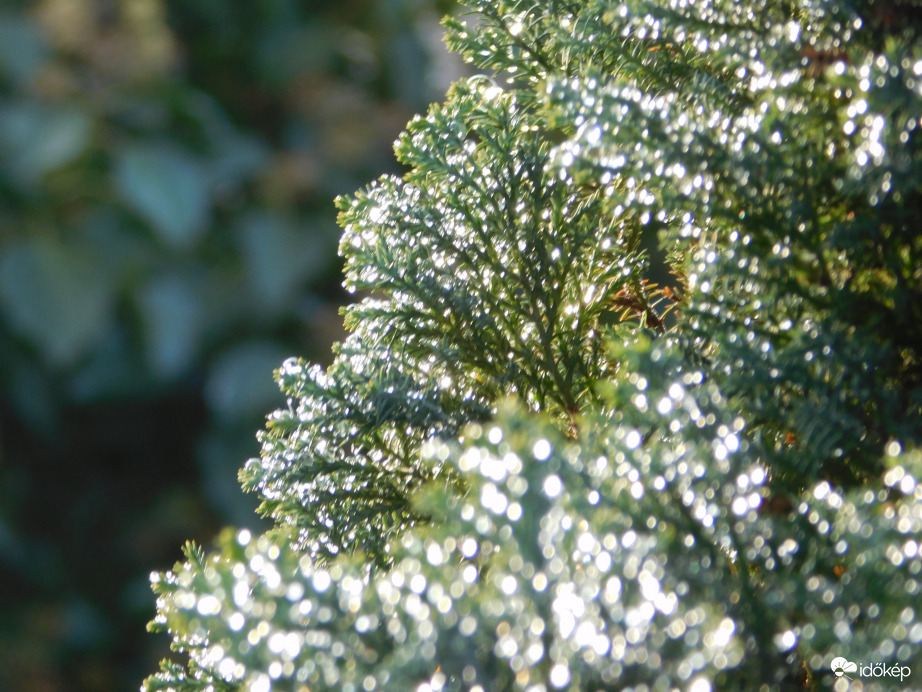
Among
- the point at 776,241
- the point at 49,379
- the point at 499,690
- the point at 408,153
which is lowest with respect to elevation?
the point at 499,690

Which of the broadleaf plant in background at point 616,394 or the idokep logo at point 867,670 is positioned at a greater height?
the broadleaf plant in background at point 616,394

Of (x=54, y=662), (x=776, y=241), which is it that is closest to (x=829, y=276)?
(x=776, y=241)

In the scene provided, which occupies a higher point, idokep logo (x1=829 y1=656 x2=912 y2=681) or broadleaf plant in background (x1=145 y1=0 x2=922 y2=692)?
broadleaf plant in background (x1=145 y1=0 x2=922 y2=692)

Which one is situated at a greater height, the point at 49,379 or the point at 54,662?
the point at 49,379

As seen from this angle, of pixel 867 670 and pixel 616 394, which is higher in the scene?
pixel 616 394

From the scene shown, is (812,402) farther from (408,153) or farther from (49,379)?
(49,379)
